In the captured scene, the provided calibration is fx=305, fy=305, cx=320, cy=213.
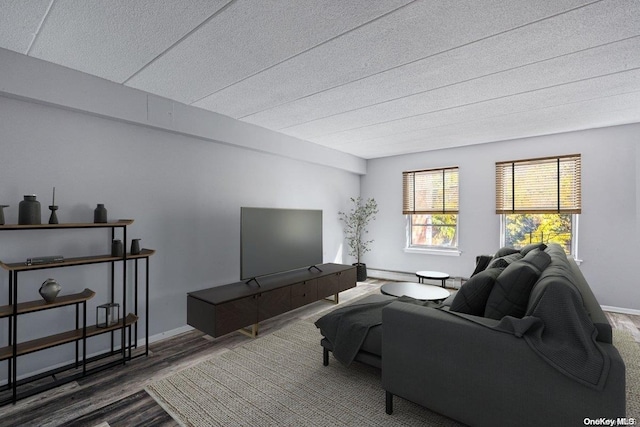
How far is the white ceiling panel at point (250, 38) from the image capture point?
1708 millimetres

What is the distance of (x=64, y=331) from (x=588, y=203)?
20.0ft

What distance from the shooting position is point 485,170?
491 centimetres

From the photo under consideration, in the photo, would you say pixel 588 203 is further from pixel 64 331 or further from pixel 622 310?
pixel 64 331

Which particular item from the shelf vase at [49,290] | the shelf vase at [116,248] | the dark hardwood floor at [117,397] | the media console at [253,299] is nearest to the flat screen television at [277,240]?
the media console at [253,299]

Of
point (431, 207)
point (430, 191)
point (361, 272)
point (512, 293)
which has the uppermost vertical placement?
point (430, 191)

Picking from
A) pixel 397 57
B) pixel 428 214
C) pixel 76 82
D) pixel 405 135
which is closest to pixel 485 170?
pixel 428 214

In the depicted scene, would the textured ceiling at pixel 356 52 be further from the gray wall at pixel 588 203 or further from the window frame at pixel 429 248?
→ the window frame at pixel 429 248

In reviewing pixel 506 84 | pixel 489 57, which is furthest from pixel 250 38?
pixel 506 84

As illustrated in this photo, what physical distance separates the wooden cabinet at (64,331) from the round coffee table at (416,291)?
2.55 meters

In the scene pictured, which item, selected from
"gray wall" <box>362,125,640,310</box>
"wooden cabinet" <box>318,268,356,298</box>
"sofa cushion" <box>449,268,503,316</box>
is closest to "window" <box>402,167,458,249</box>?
"gray wall" <box>362,125,640,310</box>

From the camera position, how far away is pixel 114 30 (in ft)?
6.30

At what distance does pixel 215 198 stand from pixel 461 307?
284cm

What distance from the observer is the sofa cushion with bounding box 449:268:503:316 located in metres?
1.96

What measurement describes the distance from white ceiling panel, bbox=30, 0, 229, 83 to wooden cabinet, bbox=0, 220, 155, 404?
1252mm
